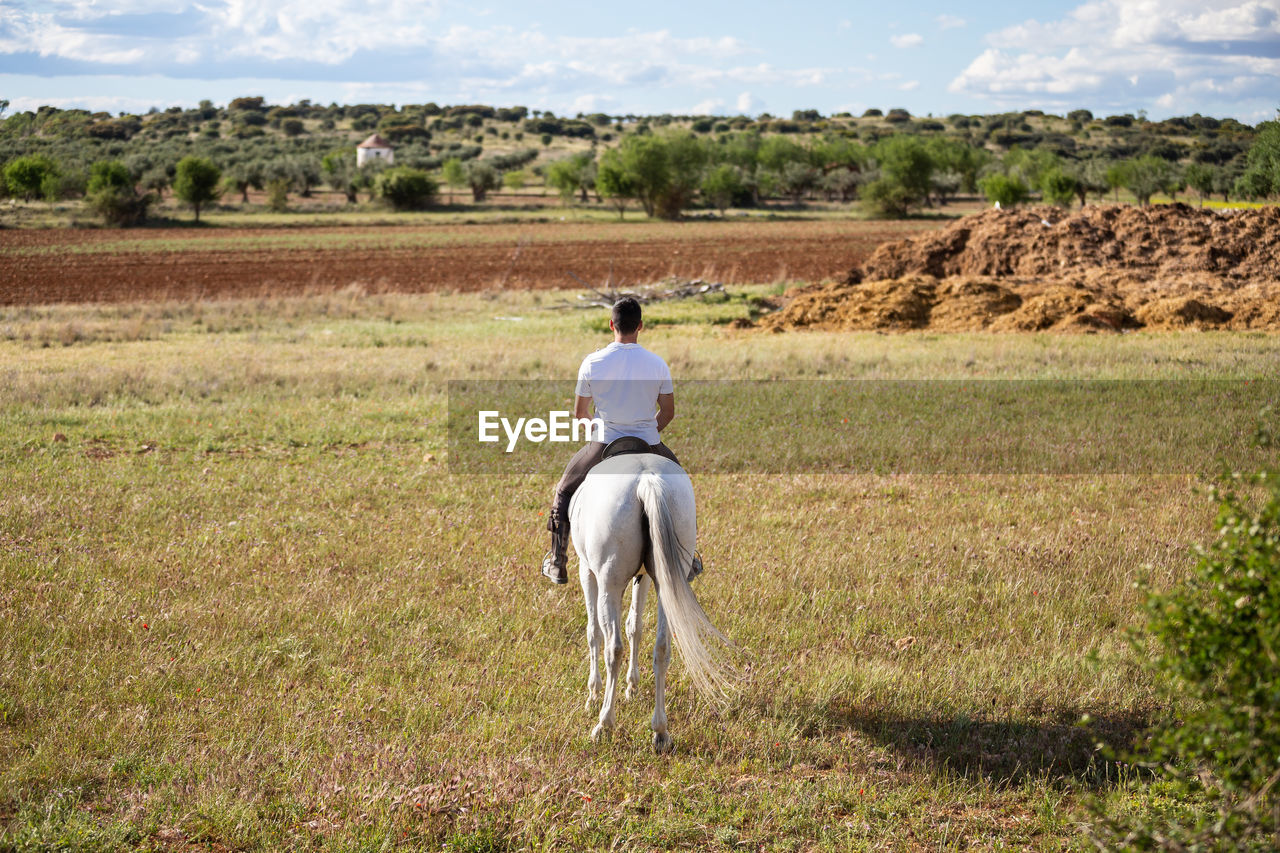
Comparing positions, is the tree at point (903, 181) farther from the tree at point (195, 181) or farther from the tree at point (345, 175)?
the tree at point (195, 181)

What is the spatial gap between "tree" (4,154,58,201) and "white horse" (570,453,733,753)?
82.5 metres

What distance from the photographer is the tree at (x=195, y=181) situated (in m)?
77.8

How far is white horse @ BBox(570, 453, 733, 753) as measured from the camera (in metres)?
5.64

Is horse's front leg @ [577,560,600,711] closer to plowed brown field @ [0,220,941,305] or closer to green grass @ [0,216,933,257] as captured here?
plowed brown field @ [0,220,941,305]

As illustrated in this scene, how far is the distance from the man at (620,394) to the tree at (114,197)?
78.1 meters

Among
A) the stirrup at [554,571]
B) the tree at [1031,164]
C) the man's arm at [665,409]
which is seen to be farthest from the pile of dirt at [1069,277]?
the tree at [1031,164]

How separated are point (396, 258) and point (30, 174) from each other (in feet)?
147

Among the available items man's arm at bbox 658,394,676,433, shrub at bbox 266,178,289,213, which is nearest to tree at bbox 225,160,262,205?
shrub at bbox 266,178,289,213

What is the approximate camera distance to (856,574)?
28.2 feet

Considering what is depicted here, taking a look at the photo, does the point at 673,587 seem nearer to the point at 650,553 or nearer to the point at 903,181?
the point at 650,553

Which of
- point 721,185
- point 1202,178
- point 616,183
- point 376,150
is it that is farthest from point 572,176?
point 1202,178

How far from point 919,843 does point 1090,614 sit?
3.78 metres

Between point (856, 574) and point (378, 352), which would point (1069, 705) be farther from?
A: point (378, 352)

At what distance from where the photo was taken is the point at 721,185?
97688mm
